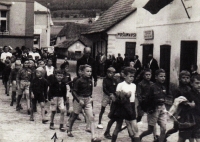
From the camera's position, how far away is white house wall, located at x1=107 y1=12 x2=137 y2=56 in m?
31.7

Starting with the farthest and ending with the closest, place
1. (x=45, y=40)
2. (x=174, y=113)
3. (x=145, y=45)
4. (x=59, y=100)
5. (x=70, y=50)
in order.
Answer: (x=70, y=50) < (x=45, y=40) < (x=145, y=45) < (x=59, y=100) < (x=174, y=113)

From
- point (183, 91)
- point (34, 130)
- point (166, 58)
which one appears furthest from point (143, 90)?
point (166, 58)

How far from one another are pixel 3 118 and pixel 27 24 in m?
20.5

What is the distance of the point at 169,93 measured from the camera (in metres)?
17.8

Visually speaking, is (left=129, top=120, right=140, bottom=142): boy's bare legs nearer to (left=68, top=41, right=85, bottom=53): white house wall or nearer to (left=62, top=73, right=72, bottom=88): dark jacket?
(left=62, top=73, right=72, bottom=88): dark jacket

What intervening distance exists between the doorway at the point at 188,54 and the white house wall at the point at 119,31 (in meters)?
15.0

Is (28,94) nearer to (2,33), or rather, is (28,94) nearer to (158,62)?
(158,62)

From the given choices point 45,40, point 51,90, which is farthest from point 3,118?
point 45,40

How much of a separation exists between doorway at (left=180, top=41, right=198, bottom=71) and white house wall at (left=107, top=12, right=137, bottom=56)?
15.0 m

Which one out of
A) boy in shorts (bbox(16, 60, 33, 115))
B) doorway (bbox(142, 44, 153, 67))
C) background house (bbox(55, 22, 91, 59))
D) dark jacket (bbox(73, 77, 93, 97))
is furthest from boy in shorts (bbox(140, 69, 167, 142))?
background house (bbox(55, 22, 91, 59))

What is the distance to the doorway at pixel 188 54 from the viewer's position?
1587 centimetres

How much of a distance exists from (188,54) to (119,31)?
15635 mm

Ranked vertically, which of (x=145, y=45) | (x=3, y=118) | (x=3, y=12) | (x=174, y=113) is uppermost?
(x=3, y=12)

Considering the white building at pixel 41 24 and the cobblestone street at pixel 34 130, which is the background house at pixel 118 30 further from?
the white building at pixel 41 24
